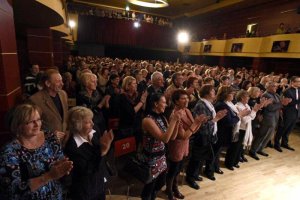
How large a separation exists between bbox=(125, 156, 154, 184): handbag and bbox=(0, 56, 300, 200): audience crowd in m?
0.03

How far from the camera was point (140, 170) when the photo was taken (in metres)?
2.40

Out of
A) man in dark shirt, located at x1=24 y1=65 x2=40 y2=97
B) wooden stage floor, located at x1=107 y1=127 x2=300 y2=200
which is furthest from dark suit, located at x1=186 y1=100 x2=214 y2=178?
man in dark shirt, located at x1=24 y1=65 x2=40 y2=97

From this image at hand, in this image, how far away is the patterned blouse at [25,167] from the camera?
4.52ft

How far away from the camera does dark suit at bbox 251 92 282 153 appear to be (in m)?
4.22

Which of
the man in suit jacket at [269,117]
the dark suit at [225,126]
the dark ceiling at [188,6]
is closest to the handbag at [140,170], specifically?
the dark suit at [225,126]

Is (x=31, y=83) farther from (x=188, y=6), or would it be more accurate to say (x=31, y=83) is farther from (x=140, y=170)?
(x=188, y=6)

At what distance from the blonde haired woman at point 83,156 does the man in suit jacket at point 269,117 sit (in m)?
3.70

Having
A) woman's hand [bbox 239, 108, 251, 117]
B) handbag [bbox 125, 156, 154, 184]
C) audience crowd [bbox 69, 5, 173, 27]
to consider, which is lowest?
handbag [bbox 125, 156, 154, 184]

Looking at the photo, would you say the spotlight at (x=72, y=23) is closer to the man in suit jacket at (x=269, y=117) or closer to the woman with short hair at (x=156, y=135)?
the man in suit jacket at (x=269, y=117)

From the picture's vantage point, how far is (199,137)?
3203 mm

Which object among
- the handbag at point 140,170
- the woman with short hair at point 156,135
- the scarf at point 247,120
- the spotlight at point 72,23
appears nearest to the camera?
the woman with short hair at point 156,135

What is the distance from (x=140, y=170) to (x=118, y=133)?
0.90m

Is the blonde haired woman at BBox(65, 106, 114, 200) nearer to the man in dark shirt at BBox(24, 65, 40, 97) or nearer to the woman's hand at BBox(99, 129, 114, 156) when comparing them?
the woman's hand at BBox(99, 129, 114, 156)

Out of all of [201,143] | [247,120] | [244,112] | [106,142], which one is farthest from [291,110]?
[106,142]
